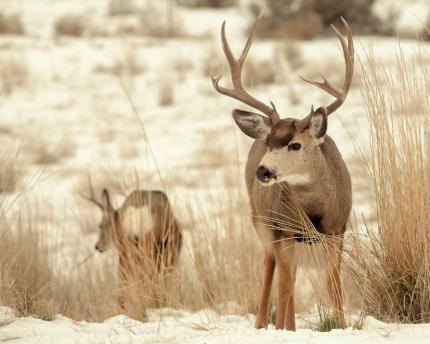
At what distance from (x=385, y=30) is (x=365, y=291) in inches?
535

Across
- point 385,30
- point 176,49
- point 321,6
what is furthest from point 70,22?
point 385,30

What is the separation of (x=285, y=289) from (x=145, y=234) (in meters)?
1.97

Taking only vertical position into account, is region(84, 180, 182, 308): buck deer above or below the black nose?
below

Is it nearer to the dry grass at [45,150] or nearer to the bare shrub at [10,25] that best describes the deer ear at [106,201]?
the dry grass at [45,150]

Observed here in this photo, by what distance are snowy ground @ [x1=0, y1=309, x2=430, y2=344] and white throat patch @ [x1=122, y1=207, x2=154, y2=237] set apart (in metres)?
1.04

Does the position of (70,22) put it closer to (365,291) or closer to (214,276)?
(214,276)

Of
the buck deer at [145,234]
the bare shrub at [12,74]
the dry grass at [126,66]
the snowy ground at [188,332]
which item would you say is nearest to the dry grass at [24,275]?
the snowy ground at [188,332]

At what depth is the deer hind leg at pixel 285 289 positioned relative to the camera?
16.9 feet

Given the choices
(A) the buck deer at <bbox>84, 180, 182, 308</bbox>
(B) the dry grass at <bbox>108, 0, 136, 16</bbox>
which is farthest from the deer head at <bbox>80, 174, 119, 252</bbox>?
(B) the dry grass at <bbox>108, 0, 136, 16</bbox>

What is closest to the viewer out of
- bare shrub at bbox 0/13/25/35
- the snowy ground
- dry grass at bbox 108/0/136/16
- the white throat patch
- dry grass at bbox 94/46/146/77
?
the snowy ground

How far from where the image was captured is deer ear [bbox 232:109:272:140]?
5.29m

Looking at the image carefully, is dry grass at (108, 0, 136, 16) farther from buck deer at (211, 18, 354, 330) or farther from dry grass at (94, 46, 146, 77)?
buck deer at (211, 18, 354, 330)

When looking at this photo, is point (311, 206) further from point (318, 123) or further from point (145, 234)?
point (145, 234)

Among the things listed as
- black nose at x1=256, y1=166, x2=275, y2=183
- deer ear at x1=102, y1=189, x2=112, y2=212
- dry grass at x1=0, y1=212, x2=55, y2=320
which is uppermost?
black nose at x1=256, y1=166, x2=275, y2=183
